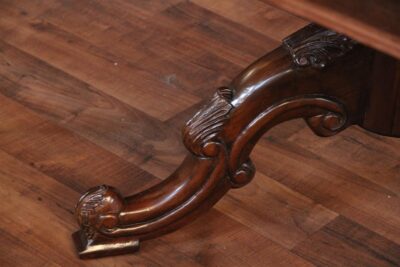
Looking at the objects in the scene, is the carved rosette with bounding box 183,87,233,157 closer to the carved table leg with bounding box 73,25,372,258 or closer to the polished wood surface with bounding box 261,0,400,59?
the carved table leg with bounding box 73,25,372,258

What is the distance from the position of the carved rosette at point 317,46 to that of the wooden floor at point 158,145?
0.31 meters

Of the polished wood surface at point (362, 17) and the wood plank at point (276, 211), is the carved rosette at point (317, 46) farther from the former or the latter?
the polished wood surface at point (362, 17)

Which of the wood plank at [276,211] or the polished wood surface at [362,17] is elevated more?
the polished wood surface at [362,17]

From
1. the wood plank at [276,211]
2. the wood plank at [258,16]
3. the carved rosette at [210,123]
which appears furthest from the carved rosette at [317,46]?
the wood plank at [258,16]

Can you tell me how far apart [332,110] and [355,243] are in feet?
0.79

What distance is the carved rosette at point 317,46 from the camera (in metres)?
1.30

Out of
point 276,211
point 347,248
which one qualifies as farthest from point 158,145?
point 347,248

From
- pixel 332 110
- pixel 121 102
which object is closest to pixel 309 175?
pixel 332 110

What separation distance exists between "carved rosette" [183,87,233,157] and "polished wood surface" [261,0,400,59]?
469 millimetres

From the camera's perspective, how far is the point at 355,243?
1.48 meters

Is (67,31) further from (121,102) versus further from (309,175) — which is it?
(309,175)

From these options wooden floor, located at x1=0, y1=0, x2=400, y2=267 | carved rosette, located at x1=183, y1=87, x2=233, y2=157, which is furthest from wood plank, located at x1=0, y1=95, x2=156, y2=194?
carved rosette, located at x1=183, y1=87, x2=233, y2=157

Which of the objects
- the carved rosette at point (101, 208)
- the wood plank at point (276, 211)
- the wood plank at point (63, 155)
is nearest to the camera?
the carved rosette at point (101, 208)

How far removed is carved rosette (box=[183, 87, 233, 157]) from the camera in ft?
4.44
